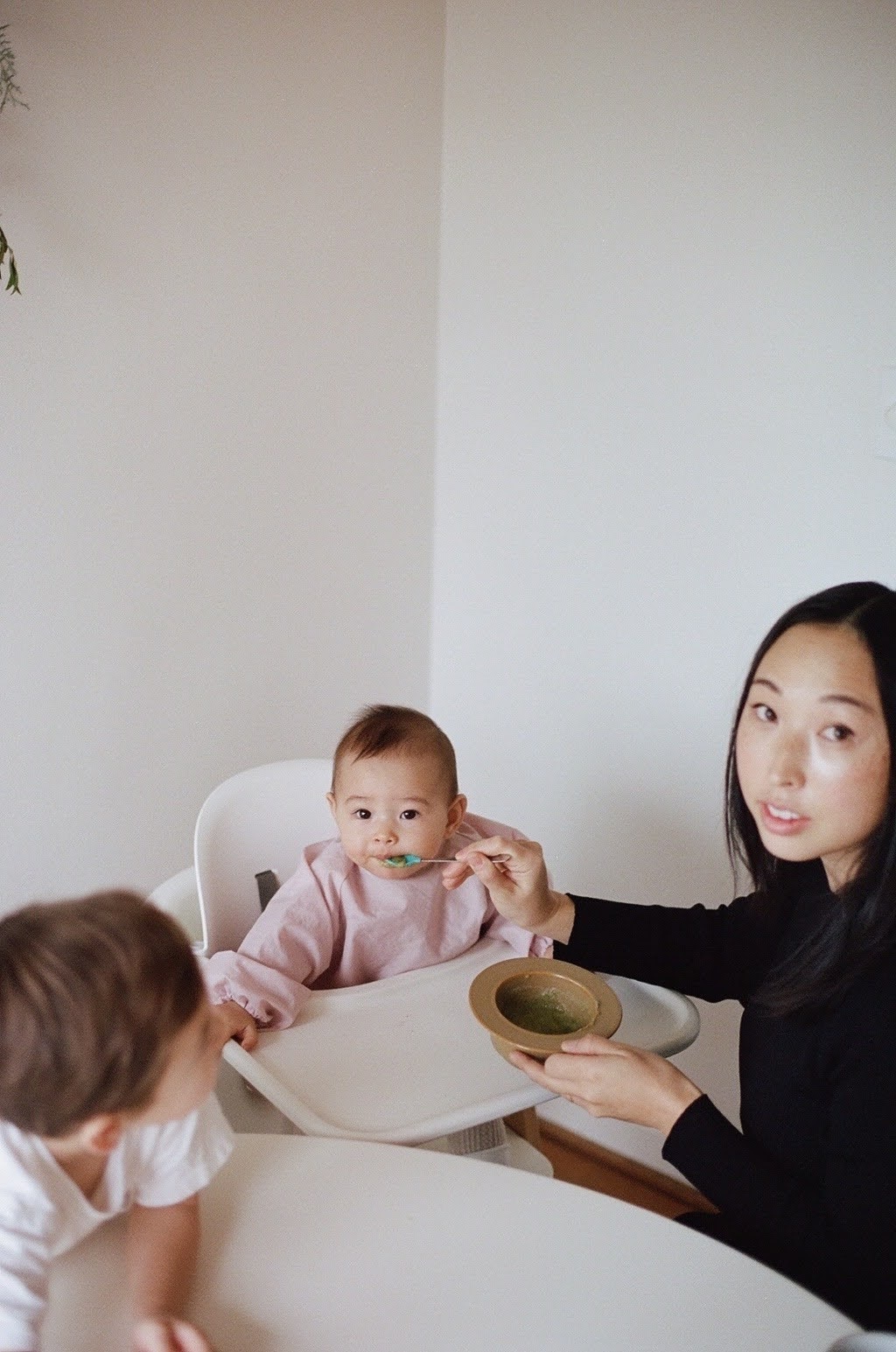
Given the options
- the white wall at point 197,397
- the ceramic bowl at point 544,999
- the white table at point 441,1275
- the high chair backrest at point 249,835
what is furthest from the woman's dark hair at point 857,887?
the white wall at point 197,397

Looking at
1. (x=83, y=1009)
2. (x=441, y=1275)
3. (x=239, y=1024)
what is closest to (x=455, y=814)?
(x=239, y=1024)

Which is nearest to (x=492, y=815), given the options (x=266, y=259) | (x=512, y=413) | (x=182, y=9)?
(x=512, y=413)

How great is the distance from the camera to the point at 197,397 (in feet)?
5.80

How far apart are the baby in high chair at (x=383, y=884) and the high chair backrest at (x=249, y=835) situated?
0.11 meters

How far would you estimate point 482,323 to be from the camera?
205 centimetres

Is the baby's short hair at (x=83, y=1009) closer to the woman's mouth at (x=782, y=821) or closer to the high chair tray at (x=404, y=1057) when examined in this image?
the high chair tray at (x=404, y=1057)

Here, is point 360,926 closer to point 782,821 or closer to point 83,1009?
point 782,821

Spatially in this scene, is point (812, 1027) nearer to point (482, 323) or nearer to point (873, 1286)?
point (873, 1286)

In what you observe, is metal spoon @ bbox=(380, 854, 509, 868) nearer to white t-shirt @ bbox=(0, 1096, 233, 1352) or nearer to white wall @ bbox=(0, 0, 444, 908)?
white t-shirt @ bbox=(0, 1096, 233, 1352)

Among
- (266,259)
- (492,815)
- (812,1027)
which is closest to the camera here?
(812,1027)

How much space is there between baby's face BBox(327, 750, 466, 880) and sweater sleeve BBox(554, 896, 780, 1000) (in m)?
0.21

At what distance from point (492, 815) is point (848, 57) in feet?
4.66

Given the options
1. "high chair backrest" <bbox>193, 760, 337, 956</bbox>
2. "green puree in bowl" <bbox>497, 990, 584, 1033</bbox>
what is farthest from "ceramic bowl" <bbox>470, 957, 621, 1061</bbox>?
"high chair backrest" <bbox>193, 760, 337, 956</bbox>

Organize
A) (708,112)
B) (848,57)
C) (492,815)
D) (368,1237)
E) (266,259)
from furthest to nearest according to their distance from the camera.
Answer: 1. (492,815)
2. (266,259)
3. (708,112)
4. (848,57)
5. (368,1237)
